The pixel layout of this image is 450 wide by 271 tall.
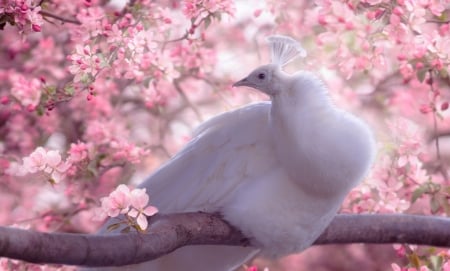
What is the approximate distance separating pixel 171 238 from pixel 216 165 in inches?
9.9

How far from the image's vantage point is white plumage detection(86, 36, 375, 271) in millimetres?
1578

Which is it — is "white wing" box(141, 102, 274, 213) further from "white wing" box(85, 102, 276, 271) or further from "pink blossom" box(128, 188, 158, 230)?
"pink blossom" box(128, 188, 158, 230)

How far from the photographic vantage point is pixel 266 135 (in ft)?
5.46

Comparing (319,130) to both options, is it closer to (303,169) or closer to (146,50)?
(303,169)

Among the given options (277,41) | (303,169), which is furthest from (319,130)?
(277,41)

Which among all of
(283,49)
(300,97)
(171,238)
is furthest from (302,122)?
(171,238)

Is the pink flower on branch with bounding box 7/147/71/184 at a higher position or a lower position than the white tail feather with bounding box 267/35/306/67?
lower

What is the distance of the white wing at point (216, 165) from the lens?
1.67 m

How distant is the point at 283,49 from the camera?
165 centimetres

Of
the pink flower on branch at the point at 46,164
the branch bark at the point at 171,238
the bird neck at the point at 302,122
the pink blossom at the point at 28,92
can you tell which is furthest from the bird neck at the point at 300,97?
the pink blossom at the point at 28,92

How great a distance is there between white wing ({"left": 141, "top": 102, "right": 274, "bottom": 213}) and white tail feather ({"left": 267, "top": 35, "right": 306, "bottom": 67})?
10 centimetres

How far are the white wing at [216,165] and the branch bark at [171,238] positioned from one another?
56 millimetres

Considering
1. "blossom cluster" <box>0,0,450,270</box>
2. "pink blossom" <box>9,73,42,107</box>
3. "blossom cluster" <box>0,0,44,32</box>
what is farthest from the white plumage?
"pink blossom" <box>9,73,42,107</box>

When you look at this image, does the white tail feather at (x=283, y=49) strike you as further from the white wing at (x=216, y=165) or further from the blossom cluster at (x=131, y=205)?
the blossom cluster at (x=131, y=205)
